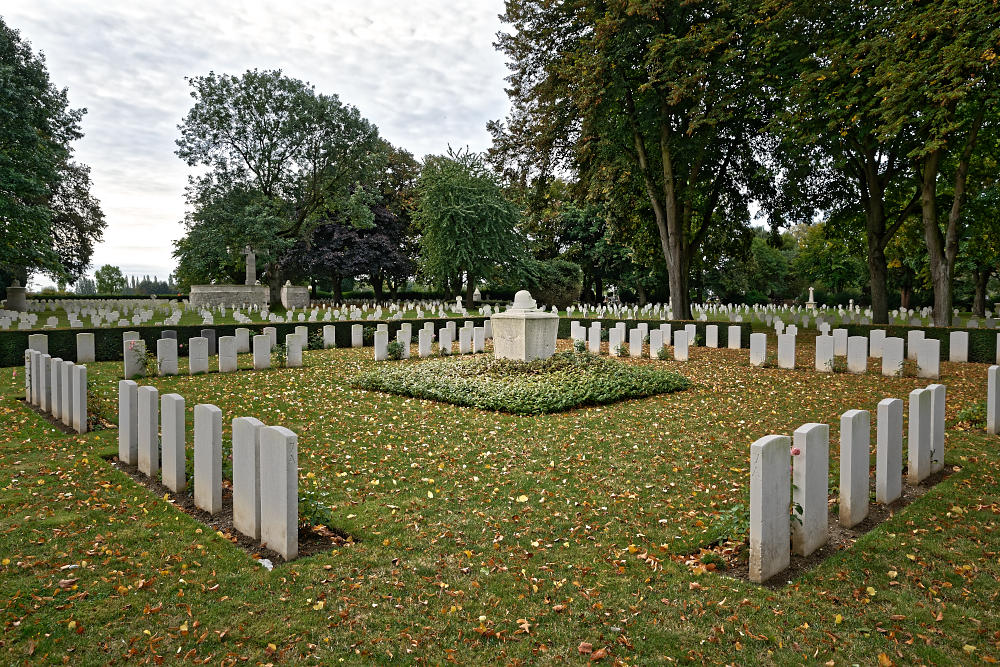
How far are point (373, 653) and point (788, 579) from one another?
2.72 meters

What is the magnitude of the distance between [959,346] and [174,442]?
667 inches

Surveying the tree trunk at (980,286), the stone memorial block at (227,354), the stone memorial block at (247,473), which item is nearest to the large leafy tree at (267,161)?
the stone memorial block at (227,354)

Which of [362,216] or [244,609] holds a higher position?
[362,216]

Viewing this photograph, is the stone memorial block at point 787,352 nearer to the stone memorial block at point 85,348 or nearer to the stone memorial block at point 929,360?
the stone memorial block at point 929,360

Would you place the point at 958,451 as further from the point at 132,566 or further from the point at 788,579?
the point at 132,566

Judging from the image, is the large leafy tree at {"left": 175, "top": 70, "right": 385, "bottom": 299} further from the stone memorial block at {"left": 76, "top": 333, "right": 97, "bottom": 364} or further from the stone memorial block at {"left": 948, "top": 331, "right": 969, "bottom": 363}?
the stone memorial block at {"left": 948, "top": 331, "right": 969, "bottom": 363}

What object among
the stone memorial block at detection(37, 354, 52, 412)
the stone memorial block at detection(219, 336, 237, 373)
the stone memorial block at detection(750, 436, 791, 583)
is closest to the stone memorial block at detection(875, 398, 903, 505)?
the stone memorial block at detection(750, 436, 791, 583)

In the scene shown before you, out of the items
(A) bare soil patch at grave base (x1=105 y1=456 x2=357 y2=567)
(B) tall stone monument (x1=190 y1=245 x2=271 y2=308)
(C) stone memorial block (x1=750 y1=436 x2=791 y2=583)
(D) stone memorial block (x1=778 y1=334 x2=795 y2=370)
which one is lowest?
(A) bare soil patch at grave base (x1=105 y1=456 x2=357 y2=567)

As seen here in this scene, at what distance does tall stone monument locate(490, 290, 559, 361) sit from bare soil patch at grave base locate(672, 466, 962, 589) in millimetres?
7788

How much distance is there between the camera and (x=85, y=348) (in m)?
13.5

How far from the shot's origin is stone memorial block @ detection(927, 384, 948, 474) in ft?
18.2

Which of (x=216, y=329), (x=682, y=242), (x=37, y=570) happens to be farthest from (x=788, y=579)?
(x=682, y=242)

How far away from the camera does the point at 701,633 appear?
2.97 m

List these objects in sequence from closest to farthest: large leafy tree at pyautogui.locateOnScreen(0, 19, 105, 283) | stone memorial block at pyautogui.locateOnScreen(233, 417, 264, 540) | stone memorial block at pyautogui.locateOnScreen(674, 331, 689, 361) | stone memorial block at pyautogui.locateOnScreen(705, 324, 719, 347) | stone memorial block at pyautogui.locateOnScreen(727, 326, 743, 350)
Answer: stone memorial block at pyautogui.locateOnScreen(233, 417, 264, 540) < stone memorial block at pyautogui.locateOnScreen(674, 331, 689, 361) < stone memorial block at pyautogui.locateOnScreen(727, 326, 743, 350) < stone memorial block at pyautogui.locateOnScreen(705, 324, 719, 347) < large leafy tree at pyautogui.locateOnScreen(0, 19, 105, 283)
